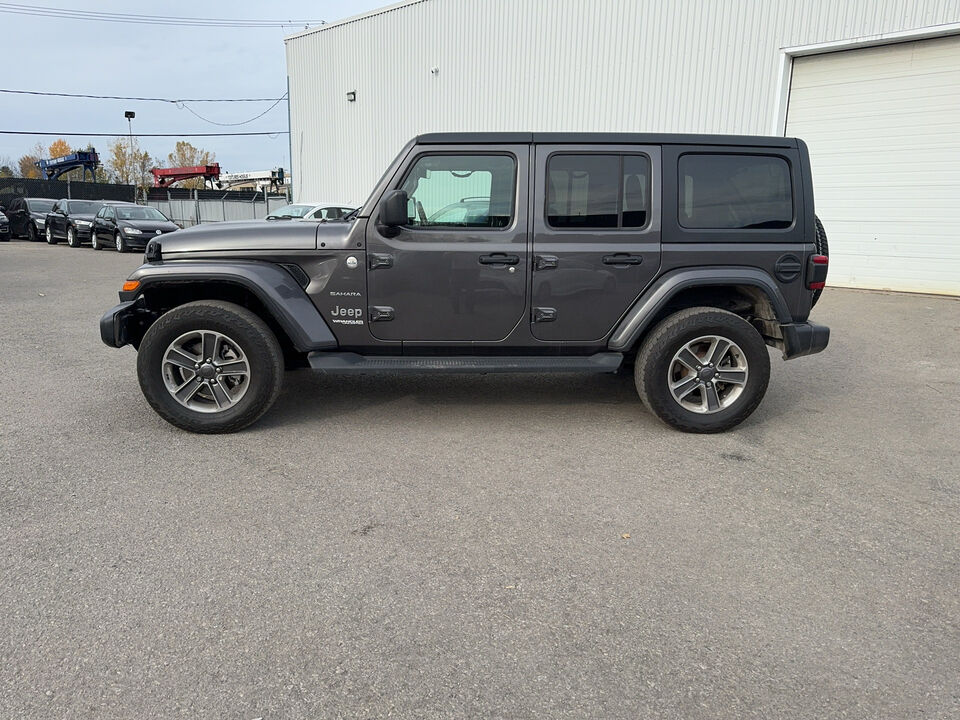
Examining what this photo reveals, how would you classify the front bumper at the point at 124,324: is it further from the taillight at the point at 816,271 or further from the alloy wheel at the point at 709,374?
the taillight at the point at 816,271

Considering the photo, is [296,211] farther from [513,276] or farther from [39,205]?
[39,205]

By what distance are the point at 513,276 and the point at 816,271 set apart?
2.14 metres

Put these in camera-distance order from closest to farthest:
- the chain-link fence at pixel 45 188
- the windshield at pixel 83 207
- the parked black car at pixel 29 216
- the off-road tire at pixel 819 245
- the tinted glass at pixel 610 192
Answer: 1. the tinted glass at pixel 610 192
2. the off-road tire at pixel 819 245
3. the windshield at pixel 83 207
4. the parked black car at pixel 29 216
5. the chain-link fence at pixel 45 188

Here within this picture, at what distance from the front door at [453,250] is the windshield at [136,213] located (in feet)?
64.9

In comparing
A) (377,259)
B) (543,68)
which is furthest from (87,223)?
(377,259)

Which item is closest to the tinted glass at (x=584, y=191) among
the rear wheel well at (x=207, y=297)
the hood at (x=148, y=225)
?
the rear wheel well at (x=207, y=297)

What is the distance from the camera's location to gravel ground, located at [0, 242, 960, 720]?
2.38 m

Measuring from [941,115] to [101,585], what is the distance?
44.1 ft

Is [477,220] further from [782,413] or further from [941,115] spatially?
[941,115]

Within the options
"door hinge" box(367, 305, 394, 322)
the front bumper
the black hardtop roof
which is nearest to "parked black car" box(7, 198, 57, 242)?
the front bumper

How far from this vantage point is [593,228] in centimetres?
489

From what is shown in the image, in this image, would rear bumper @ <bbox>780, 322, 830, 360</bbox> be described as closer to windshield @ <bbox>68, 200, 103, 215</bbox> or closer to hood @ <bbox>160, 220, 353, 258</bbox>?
hood @ <bbox>160, 220, 353, 258</bbox>

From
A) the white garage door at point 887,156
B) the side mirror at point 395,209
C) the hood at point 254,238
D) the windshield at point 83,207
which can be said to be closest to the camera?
the side mirror at point 395,209

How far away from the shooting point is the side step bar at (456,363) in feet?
15.9
